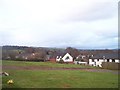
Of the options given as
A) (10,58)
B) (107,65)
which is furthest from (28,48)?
(107,65)

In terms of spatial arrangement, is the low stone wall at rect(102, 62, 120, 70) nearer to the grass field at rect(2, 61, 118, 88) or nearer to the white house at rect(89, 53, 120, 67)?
the white house at rect(89, 53, 120, 67)

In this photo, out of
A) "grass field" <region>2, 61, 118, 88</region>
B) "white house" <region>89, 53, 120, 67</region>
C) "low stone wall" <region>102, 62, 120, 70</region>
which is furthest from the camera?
"white house" <region>89, 53, 120, 67</region>

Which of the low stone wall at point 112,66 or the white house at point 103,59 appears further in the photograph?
the white house at point 103,59

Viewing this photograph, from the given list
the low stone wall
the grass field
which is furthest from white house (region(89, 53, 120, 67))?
the grass field

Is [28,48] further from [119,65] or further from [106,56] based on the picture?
[119,65]

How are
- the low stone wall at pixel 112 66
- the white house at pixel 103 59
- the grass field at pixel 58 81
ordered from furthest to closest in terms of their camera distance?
the white house at pixel 103 59 < the low stone wall at pixel 112 66 < the grass field at pixel 58 81

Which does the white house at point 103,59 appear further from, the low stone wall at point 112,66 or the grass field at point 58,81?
the grass field at point 58,81

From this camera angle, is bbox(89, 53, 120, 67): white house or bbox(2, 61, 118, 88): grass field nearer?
bbox(2, 61, 118, 88): grass field

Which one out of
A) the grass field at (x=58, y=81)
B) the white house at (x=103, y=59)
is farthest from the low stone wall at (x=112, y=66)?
the grass field at (x=58, y=81)

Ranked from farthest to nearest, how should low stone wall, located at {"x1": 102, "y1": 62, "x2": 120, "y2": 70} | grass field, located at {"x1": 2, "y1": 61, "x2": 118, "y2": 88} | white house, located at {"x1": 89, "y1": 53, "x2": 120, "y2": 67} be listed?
white house, located at {"x1": 89, "y1": 53, "x2": 120, "y2": 67}
low stone wall, located at {"x1": 102, "y1": 62, "x2": 120, "y2": 70}
grass field, located at {"x1": 2, "y1": 61, "x2": 118, "y2": 88}

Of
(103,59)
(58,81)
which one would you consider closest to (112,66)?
(103,59)

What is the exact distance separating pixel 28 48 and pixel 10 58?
52514mm

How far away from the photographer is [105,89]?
20.2 m

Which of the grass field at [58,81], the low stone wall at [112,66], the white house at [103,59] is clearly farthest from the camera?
the white house at [103,59]
